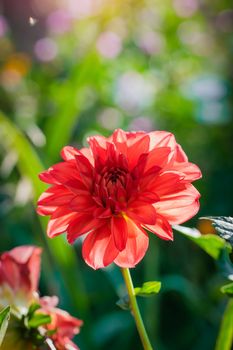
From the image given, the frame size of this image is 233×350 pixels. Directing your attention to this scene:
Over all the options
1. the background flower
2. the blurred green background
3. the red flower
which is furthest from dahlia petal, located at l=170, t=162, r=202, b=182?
the blurred green background

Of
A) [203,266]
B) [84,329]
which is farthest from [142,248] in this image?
[203,266]

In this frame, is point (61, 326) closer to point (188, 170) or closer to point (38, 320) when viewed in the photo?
point (38, 320)

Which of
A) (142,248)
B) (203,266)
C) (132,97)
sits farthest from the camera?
(132,97)

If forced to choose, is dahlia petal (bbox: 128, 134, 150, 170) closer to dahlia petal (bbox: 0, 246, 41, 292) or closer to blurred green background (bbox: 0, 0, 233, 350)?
dahlia petal (bbox: 0, 246, 41, 292)

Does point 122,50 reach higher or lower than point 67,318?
lower

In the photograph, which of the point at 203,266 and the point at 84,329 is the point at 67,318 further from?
the point at 203,266

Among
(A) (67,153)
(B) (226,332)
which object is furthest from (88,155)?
(B) (226,332)

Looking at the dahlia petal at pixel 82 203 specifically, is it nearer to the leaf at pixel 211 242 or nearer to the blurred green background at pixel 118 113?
the leaf at pixel 211 242
